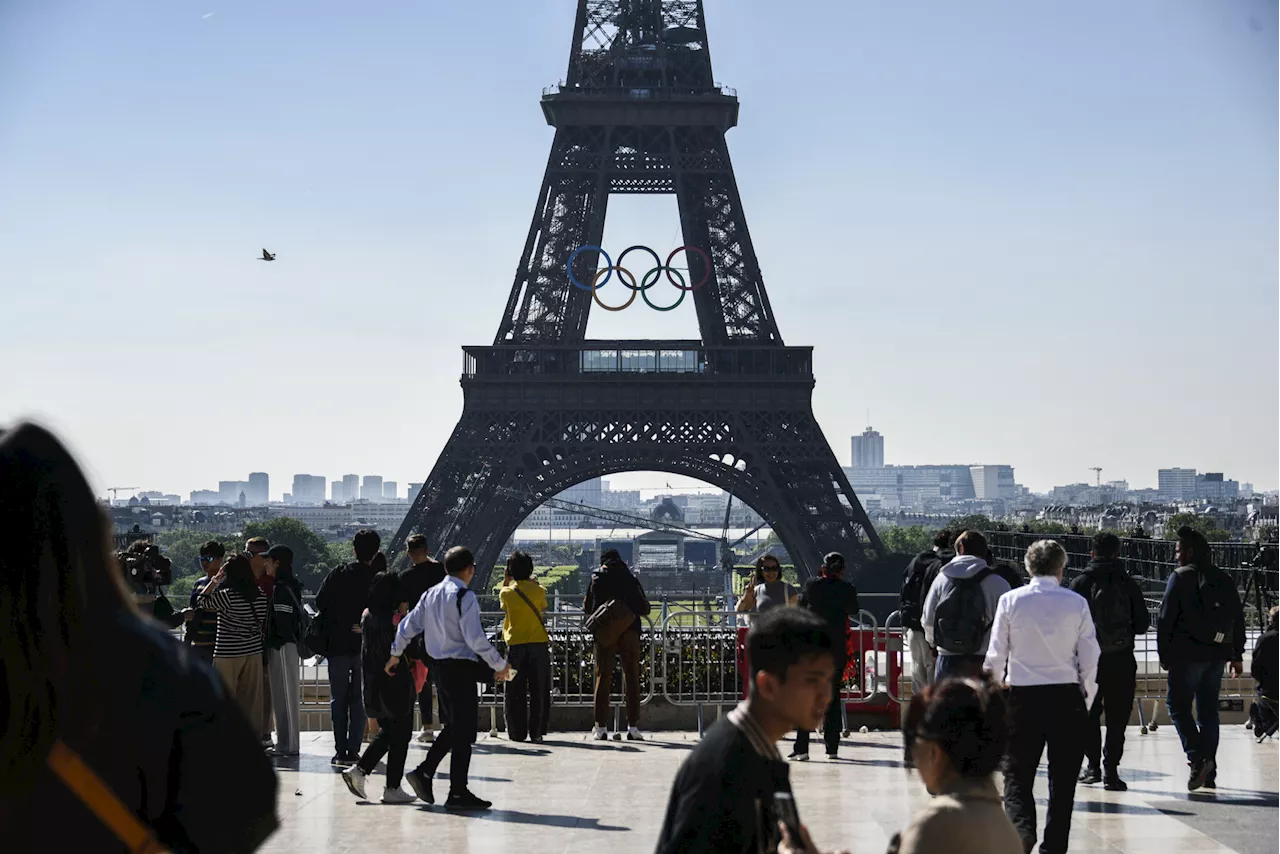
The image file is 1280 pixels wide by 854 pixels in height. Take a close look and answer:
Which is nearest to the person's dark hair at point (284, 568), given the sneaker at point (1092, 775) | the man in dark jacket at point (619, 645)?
the man in dark jacket at point (619, 645)

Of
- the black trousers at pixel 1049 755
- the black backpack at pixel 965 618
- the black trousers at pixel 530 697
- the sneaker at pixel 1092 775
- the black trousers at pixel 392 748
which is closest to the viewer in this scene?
the black trousers at pixel 1049 755

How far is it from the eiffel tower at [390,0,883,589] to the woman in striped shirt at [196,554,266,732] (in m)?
34.0

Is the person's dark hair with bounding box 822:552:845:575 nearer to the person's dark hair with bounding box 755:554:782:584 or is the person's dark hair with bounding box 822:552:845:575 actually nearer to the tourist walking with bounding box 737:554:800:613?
the person's dark hair with bounding box 755:554:782:584

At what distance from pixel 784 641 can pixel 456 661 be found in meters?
6.88

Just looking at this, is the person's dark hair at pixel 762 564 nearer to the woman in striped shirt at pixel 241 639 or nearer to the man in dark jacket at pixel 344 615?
the man in dark jacket at pixel 344 615

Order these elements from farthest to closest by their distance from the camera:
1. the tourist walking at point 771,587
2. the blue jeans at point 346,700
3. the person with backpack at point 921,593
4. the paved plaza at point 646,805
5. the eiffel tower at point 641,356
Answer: the eiffel tower at point 641,356 → the tourist walking at point 771,587 → the blue jeans at point 346,700 → the person with backpack at point 921,593 → the paved plaza at point 646,805

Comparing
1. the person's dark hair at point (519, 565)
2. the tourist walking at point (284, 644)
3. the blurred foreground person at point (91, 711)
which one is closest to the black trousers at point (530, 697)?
the person's dark hair at point (519, 565)

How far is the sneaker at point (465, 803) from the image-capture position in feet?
35.8

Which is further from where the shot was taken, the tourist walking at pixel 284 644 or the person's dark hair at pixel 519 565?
the person's dark hair at pixel 519 565

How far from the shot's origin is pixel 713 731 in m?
4.14

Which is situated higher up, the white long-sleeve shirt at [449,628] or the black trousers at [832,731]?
the white long-sleeve shirt at [449,628]

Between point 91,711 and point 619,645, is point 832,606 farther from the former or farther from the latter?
point 91,711

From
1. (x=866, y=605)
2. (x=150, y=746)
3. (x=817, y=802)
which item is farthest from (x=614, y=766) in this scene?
(x=866, y=605)

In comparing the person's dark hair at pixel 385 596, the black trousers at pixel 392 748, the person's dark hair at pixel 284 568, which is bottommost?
the black trousers at pixel 392 748
